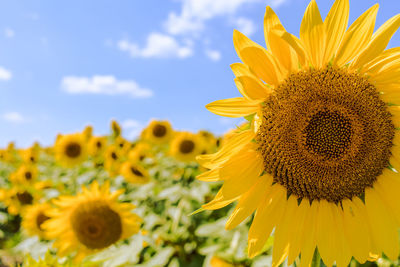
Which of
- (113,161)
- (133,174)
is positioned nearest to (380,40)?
(133,174)

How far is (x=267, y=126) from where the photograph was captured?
1.64 m

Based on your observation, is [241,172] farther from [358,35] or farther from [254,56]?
[358,35]

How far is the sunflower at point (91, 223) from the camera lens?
327cm

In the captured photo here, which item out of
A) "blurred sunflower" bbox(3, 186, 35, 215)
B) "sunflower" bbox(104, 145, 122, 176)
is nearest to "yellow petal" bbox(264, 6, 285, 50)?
"sunflower" bbox(104, 145, 122, 176)

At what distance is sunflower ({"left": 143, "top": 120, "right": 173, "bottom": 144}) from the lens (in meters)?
8.11

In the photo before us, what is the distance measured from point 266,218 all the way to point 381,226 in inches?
24.8

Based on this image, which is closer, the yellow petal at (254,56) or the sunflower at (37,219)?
the yellow petal at (254,56)

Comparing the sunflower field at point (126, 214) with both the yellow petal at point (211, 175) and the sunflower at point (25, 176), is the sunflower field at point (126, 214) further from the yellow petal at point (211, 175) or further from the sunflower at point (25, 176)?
the yellow petal at point (211, 175)

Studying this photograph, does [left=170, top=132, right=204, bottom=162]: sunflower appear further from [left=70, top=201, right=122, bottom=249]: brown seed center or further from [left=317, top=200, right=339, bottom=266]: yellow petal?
[left=317, top=200, right=339, bottom=266]: yellow petal

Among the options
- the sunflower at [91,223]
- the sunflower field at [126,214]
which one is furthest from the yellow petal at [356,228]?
the sunflower at [91,223]

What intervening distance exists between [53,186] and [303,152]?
619cm

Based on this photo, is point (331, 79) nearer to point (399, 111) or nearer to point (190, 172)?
point (399, 111)

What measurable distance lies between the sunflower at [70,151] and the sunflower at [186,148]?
2.33 m

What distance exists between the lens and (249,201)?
5.61 ft
